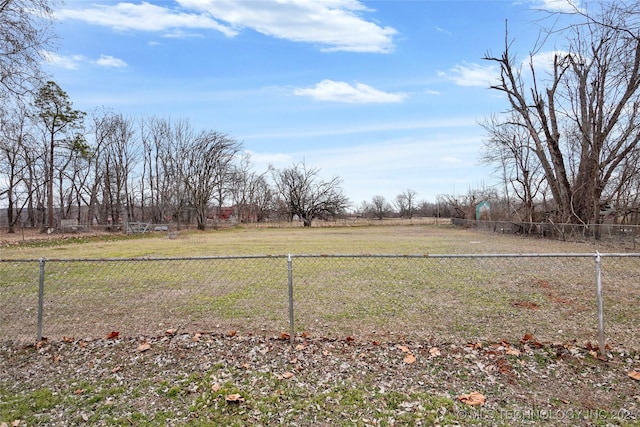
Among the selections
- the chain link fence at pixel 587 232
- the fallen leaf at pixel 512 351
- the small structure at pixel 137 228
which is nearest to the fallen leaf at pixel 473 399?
the fallen leaf at pixel 512 351

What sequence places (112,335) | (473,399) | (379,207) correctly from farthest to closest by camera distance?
(379,207)
(112,335)
(473,399)

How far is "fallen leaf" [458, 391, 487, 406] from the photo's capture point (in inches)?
117

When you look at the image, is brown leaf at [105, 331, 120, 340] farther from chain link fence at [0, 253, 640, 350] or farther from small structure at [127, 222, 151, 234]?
small structure at [127, 222, 151, 234]

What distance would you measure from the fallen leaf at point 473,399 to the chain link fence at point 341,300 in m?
1.19

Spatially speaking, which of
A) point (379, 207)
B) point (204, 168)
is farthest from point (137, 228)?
point (379, 207)

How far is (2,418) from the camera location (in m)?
2.84

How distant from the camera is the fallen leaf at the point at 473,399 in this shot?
2.97 meters

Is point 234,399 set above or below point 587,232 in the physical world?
below

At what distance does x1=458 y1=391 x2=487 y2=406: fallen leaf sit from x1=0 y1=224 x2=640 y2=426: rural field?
0.05 feet

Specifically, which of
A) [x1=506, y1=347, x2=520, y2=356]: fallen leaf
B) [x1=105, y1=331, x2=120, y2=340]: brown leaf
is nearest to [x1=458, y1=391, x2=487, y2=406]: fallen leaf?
[x1=506, y1=347, x2=520, y2=356]: fallen leaf

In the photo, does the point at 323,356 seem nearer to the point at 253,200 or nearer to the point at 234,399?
the point at 234,399

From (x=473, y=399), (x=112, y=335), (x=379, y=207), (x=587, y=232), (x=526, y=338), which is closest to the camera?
(x=473, y=399)

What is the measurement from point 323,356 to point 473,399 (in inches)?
57.6

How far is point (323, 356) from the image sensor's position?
12.6 feet
